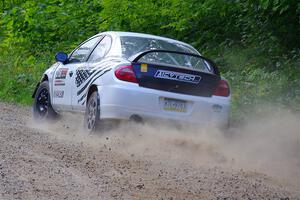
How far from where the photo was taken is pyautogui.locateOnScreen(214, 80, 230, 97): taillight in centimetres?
973

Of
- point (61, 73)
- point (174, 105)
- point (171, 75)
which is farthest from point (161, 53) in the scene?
point (61, 73)

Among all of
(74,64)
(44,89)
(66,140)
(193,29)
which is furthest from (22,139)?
(193,29)

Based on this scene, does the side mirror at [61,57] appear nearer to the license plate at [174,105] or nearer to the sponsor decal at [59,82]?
the sponsor decal at [59,82]

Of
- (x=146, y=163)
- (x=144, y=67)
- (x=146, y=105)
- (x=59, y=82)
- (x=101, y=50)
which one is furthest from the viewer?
(x=59, y=82)

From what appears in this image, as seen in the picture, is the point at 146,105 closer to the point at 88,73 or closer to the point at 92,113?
the point at 92,113

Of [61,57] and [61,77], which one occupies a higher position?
[61,57]

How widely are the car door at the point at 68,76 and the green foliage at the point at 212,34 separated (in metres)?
3.25

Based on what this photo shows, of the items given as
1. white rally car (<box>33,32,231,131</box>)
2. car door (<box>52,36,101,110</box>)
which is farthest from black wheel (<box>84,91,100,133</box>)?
car door (<box>52,36,101,110</box>)

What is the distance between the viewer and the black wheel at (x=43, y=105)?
476 inches

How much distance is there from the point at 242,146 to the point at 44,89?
4204 mm

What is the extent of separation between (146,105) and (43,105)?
3.52 m

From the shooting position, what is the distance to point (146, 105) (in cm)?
927

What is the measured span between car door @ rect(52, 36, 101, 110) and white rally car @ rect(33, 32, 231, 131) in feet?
1.58

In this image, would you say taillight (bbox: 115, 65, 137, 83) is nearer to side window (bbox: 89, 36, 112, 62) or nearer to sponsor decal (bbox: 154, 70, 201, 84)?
sponsor decal (bbox: 154, 70, 201, 84)
